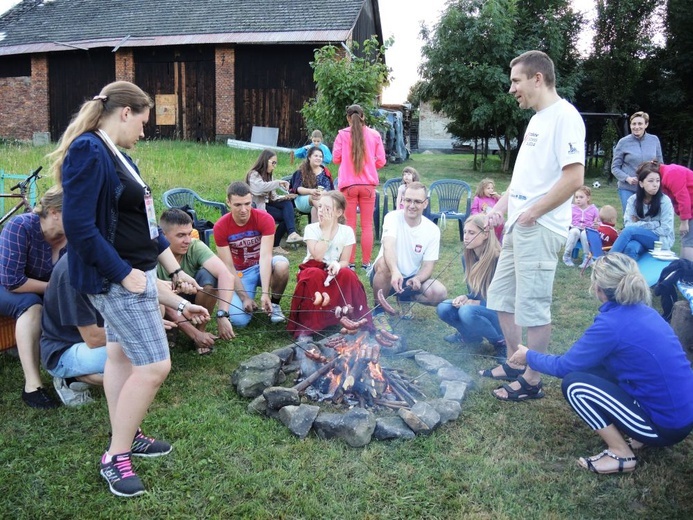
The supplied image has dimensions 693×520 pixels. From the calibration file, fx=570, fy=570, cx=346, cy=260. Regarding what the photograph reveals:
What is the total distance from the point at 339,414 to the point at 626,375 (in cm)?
159

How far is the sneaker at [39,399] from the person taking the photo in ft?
11.6

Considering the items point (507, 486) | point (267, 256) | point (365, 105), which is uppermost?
point (365, 105)

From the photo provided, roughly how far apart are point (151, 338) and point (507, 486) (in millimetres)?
1893

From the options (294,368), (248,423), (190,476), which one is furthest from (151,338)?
(294,368)

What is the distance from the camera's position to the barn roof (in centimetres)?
1855

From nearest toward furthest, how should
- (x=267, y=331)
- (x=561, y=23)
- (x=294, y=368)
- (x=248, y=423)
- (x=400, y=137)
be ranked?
(x=248, y=423)
(x=294, y=368)
(x=267, y=331)
(x=561, y=23)
(x=400, y=137)

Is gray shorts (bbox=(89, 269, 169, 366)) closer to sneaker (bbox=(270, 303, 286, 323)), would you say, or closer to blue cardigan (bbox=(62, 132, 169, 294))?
blue cardigan (bbox=(62, 132, 169, 294))

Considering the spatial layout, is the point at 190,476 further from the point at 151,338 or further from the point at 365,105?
the point at 365,105

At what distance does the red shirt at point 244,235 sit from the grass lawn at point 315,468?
1.43 meters

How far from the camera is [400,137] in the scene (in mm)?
22312

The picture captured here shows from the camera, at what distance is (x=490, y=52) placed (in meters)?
19.9

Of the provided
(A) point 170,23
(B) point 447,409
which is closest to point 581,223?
(B) point 447,409

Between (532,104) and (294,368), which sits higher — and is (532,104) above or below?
above

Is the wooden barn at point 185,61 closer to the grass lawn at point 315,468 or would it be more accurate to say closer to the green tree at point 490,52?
the green tree at point 490,52
